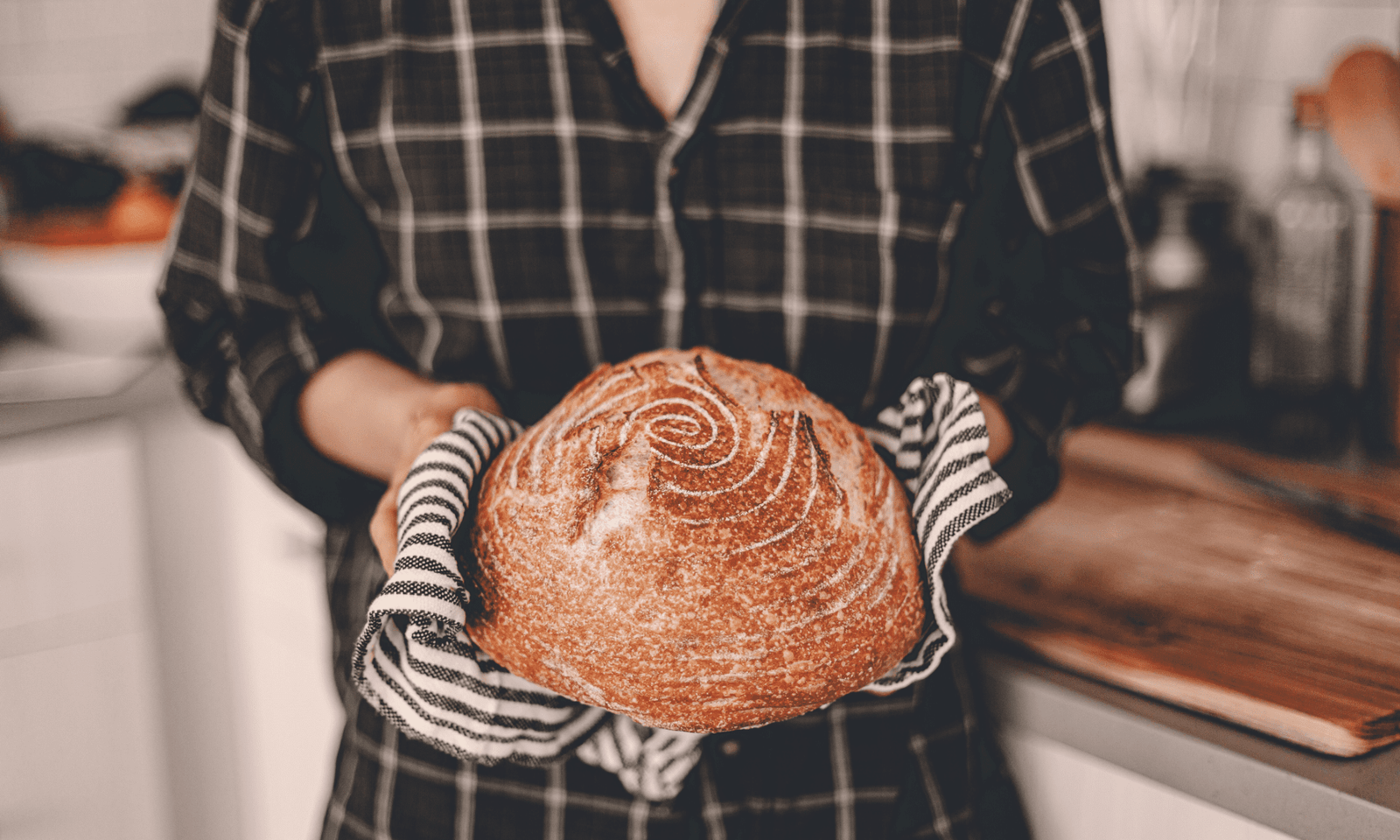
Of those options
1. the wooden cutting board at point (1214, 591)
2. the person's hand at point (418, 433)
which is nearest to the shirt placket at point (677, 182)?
the person's hand at point (418, 433)

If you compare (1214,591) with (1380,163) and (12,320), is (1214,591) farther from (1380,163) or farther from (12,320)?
(12,320)

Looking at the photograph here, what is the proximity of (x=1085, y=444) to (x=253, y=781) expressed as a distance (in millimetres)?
1176

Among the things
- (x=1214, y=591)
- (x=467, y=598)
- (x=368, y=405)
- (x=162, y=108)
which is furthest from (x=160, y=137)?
(x=1214, y=591)

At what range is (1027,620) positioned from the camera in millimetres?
756

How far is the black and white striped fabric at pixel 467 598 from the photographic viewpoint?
1.64 ft

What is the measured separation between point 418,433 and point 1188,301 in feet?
2.92

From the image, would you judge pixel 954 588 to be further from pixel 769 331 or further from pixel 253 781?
pixel 253 781

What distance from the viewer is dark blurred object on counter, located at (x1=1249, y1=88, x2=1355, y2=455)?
1075mm

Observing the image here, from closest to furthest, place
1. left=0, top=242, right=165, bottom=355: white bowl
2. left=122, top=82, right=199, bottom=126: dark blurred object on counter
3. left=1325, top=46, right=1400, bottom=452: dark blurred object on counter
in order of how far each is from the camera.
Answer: left=1325, top=46, right=1400, bottom=452: dark blurred object on counter
left=0, top=242, right=165, bottom=355: white bowl
left=122, top=82, right=199, bottom=126: dark blurred object on counter

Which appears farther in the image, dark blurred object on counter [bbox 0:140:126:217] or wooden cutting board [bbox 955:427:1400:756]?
dark blurred object on counter [bbox 0:140:126:217]

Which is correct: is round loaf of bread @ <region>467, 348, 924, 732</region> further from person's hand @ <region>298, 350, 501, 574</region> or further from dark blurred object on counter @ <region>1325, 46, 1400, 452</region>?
dark blurred object on counter @ <region>1325, 46, 1400, 452</region>

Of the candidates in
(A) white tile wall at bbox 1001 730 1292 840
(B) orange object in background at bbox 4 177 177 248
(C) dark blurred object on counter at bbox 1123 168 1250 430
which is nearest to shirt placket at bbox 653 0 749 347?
(A) white tile wall at bbox 1001 730 1292 840

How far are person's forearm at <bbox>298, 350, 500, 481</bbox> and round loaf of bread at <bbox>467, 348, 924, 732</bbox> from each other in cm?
15

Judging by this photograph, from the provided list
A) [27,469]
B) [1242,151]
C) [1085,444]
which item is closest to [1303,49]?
[1242,151]
